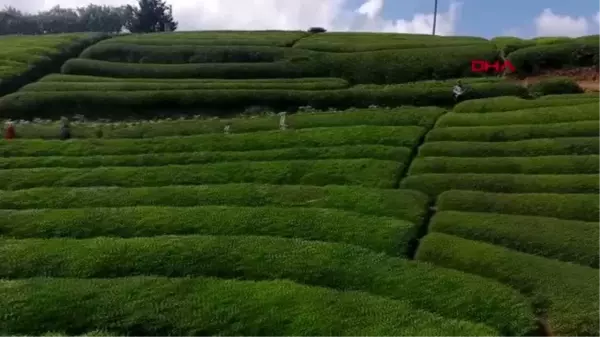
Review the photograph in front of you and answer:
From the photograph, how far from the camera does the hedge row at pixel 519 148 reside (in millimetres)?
33500

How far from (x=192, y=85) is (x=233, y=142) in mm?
21216

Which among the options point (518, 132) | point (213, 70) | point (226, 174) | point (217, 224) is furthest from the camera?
point (213, 70)

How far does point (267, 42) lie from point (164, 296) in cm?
5933

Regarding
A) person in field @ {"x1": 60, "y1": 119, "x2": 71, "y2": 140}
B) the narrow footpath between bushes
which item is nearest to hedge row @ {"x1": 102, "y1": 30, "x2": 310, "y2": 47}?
person in field @ {"x1": 60, "y1": 119, "x2": 71, "y2": 140}

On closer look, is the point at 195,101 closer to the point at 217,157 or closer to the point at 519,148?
the point at 217,157

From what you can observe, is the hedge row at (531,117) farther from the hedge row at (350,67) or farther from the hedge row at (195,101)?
the hedge row at (350,67)

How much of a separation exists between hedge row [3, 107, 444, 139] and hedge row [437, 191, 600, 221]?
14.2m

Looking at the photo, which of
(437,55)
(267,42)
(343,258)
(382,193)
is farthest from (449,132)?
(267,42)

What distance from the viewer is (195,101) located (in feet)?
177

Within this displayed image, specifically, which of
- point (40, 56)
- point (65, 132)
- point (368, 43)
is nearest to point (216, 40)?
point (368, 43)

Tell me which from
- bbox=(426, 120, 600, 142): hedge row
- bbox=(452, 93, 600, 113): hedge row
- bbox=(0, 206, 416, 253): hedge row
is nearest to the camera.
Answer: bbox=(0, 206, 416, 253): hedge row

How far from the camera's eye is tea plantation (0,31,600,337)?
19.6 m

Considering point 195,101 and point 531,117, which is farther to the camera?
point 195,101

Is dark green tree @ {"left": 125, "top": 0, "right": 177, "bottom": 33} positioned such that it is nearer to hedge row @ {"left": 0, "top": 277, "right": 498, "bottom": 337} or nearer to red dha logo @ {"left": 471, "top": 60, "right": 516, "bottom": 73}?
red dha logo @ {"left": 471, "top": 60, "right": 516, "bottom": 73}
